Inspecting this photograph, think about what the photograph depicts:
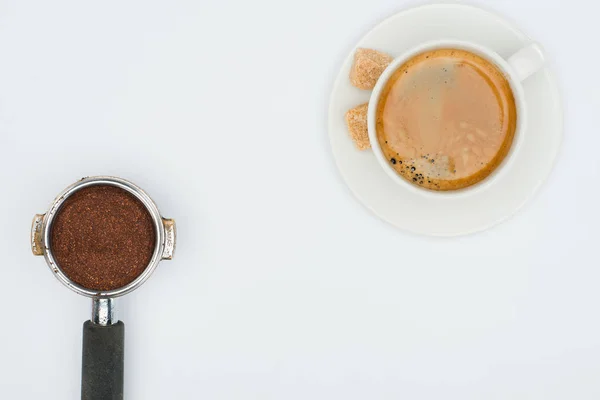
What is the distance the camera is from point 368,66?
1052mm

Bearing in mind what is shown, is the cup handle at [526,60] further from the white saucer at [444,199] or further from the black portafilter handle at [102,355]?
the black portafilter handle at [102,355]

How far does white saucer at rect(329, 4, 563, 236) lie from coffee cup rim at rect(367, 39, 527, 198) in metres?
0.04

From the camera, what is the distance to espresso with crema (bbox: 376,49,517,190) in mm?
1038

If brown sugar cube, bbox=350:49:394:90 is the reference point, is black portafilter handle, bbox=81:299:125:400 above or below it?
below

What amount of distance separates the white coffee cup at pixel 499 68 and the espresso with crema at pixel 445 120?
0.03 m

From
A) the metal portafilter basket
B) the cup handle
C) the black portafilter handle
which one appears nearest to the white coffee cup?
the cup handle

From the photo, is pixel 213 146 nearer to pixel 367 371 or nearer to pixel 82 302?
pixel 82 302

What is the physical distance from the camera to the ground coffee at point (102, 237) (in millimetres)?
1129

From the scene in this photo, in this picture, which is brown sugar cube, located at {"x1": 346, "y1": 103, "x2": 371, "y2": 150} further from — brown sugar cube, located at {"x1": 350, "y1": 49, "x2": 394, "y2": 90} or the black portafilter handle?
the black portafilter handle

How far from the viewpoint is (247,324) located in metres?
1.23

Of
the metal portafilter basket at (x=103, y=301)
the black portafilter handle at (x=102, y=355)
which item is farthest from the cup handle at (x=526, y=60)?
the black portafilter handle at (x=102, y=355)

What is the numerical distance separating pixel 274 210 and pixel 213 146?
15 cm

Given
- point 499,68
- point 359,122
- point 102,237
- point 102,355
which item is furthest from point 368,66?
point 102,355

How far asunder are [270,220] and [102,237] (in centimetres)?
28
